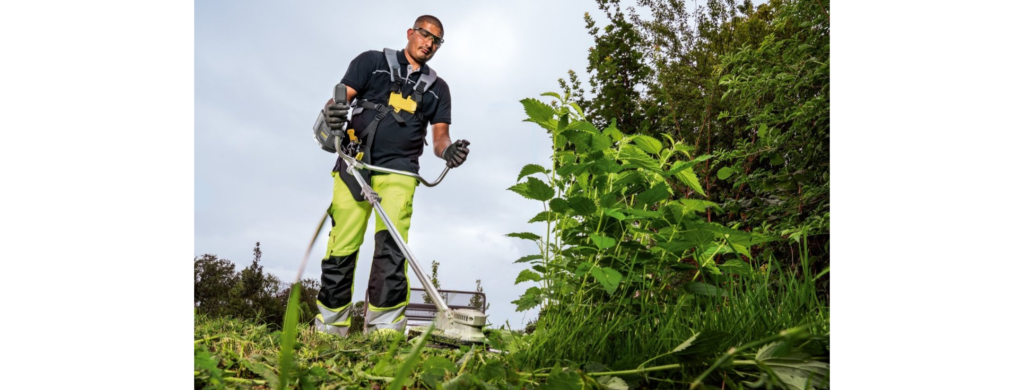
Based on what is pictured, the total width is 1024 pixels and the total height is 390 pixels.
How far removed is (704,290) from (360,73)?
2.25 meters

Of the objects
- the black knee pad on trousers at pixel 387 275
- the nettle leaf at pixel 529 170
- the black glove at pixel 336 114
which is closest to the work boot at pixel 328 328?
the black knee pad on trousers at pixel 387 275

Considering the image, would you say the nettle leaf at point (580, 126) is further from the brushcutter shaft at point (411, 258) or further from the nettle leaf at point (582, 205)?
the brushcutter shaft at point (411, 258)

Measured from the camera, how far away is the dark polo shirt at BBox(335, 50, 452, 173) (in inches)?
119

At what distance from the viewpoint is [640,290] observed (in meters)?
1.53

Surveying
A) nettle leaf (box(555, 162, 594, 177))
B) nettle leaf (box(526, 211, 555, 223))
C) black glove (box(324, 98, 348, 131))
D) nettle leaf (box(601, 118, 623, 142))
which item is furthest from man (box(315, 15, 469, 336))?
nettle leaf (box(555, 162, 594, 177))

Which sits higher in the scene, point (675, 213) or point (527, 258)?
point (675, 213)

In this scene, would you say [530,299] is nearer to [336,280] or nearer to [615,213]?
[615,213]

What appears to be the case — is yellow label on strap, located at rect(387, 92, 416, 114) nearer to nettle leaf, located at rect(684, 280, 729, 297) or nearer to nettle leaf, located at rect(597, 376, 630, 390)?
nettle leaf, located at rect(684, 280, 729, 297)

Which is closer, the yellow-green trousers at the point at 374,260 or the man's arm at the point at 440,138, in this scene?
the yellow-green trousers at the point at 374,260

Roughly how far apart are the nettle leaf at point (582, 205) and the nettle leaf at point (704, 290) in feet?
1.09

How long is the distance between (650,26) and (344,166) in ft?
9.74

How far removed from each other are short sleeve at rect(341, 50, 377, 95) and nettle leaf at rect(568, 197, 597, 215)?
6.63 ft

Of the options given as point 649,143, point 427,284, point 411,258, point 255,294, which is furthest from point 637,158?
point 255,294

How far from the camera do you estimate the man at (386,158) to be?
2.98m
